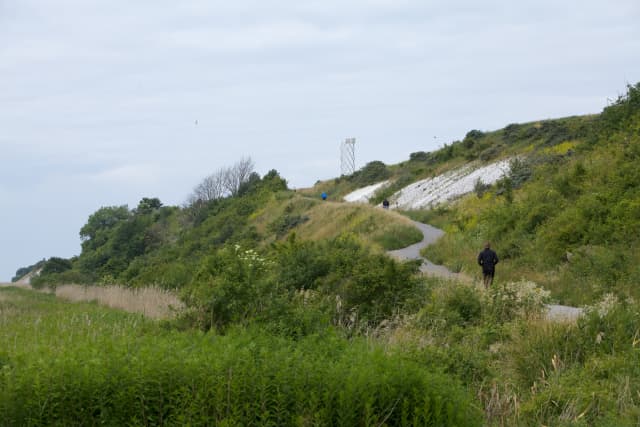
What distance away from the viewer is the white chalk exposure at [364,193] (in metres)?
63.2

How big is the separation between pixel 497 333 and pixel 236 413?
233 inches

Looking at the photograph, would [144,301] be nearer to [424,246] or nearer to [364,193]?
[424,246]

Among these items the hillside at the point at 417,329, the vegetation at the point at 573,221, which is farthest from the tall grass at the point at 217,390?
the vegetation at the point at 573,221

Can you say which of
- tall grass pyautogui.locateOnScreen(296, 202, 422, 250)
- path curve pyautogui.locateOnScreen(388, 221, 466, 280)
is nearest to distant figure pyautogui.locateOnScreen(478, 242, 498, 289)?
path curve pyautogui.locateOnScreen(388, 221, 466, 280)

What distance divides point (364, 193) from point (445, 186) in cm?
1757

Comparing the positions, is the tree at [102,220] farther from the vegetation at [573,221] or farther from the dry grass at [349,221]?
the vegetation at [573,221]

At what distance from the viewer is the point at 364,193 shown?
65562 mm

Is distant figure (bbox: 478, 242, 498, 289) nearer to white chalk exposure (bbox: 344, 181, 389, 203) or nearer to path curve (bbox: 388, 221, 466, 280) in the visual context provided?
path curve (bbox: 388, 221, 466, 280)

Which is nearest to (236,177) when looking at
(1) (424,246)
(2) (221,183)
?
(2) (221,183)

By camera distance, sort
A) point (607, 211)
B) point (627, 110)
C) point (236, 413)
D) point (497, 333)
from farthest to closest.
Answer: point (627, 110) < point (607, 211) < point (497, 333) < point (236, 413)

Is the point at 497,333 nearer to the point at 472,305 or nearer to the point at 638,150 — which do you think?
the point at 472,305

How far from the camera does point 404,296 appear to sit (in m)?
13.6

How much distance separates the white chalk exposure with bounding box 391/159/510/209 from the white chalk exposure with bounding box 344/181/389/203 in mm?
7172

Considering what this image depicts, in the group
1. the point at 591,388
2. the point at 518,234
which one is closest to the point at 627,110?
the point at 518,234
